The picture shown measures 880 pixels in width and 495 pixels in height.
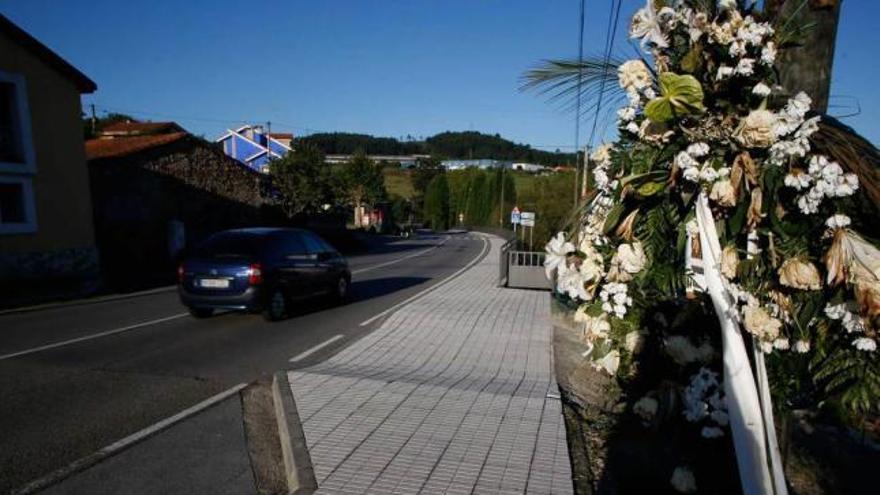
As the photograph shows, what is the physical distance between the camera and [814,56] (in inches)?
86.6

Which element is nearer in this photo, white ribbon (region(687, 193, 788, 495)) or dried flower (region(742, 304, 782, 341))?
dried flower (region(742, 304, 782, 341))

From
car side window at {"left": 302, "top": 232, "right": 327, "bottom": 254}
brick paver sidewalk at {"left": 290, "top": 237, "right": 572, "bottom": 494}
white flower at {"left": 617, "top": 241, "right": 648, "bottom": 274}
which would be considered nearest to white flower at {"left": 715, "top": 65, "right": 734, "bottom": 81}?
white flower at {"left": 617, "top": 241, "right": 648, "bottom": 274}

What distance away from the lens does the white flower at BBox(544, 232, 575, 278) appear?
7.77 ft

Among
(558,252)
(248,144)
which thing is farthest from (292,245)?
(248,144)

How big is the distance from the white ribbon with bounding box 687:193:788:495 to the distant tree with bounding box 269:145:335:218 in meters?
33.0

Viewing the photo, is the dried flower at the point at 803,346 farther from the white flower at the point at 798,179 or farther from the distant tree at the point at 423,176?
the distant tree at the point at 423,176

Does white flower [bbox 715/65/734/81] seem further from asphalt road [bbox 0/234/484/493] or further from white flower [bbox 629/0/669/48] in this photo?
asphalt road [bbox 0/234/484/493]

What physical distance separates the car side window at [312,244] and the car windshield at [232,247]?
145cm

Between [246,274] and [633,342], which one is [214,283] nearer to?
[246,274]

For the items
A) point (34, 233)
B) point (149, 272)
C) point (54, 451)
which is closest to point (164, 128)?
point (149, 272)

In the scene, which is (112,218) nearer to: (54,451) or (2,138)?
(2,138)

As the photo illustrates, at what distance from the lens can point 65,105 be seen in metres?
16.9

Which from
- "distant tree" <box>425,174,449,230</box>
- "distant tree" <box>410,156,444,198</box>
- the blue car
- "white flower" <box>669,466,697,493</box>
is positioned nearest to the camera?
"white flower" <box>669,466,697,493</box>

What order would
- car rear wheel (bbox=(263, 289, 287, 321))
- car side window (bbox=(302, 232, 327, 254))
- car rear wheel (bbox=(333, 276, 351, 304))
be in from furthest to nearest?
car rear wheel (bbox=(333, 276, 351, 304)), car side window (bbox=(302, 232, 327, 254)), car rear wheel (bbox=(263, 289, 287, 321))
